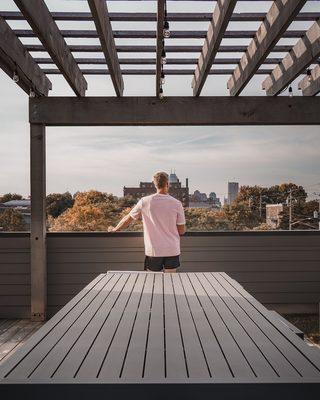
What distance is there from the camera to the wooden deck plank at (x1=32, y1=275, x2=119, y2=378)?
4.25ft

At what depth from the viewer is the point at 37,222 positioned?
488cm

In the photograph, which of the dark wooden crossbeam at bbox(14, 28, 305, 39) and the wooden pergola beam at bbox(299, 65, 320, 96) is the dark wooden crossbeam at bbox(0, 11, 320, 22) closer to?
the dark wooden crossbeam at bbox(14, 28, 305, 39)

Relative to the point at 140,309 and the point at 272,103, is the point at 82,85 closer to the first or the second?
the point at 272,103

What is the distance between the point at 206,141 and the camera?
664cm

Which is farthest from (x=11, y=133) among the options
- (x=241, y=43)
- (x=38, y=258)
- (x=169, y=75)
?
(x=241, y=43)

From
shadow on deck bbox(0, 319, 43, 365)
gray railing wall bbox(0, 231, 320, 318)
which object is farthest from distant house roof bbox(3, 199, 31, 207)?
shadow on deck bbox(0, 319, 43, 365)

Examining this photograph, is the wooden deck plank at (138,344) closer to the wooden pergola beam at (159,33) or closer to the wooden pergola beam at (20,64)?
the wooden pergola beam at (159,33)

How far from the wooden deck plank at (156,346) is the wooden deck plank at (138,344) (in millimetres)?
18

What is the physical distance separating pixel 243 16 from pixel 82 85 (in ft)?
7.15

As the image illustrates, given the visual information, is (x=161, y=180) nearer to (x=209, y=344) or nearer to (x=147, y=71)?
(x=147, y=71)

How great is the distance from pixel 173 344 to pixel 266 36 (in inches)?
110

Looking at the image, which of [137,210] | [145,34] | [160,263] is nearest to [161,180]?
[137,210]

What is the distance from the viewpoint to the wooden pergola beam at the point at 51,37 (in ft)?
9.20

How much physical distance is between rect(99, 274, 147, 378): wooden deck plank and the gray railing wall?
2861 millimetres
